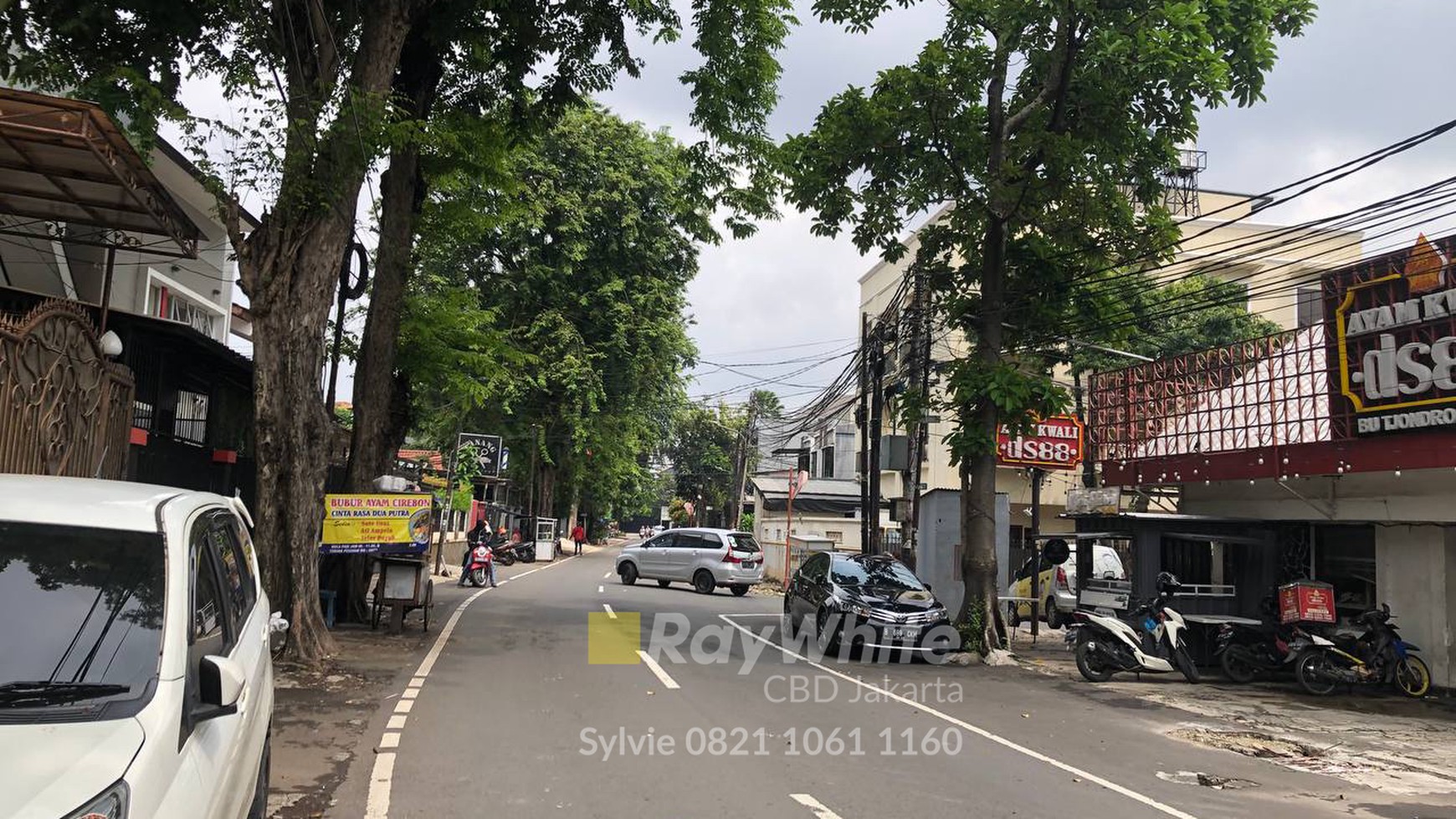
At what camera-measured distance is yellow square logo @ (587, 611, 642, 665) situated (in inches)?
495

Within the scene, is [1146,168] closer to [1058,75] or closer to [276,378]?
[1058,75]

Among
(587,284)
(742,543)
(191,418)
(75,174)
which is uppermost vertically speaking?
(587,284)

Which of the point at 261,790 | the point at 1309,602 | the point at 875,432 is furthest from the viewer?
the point at 875,432

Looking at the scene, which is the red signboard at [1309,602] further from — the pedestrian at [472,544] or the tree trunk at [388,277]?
the pedestrian at [472,544]

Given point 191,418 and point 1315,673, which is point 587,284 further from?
point 1315,673

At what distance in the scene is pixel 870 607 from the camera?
1416cm

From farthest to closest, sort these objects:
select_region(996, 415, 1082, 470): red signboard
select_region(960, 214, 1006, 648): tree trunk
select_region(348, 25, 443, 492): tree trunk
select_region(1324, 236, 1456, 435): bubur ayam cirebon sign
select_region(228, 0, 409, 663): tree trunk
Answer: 1. select_region(996, 415, 1082, 470): red signboard
2. select_region(960, 214, 1006, 648): tree trunk
3. select_region(348, 25, 443, 492): tree trunk
4. select_region(1324, 236, 1456, 435): bubur ayam cirebon sign
5. select_region(228, 0, 409, 663): tree trunk

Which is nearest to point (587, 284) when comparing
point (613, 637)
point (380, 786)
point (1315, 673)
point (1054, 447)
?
point (1054, 447)

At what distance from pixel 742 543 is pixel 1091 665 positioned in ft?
46.5

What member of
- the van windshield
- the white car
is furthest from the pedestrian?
the van windshield

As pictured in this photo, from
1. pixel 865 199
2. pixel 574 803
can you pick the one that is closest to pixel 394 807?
pixel 574 803

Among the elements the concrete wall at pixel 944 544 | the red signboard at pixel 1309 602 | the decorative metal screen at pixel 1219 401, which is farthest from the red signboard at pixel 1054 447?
the red signboard at pixel 1309 602

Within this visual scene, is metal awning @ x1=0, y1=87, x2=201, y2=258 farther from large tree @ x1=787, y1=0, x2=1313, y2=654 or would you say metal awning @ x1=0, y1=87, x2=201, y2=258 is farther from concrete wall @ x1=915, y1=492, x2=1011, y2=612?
concrete wall @ x1=915, y1=492, x2=1011, y2=612

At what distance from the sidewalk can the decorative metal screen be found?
3826mm
